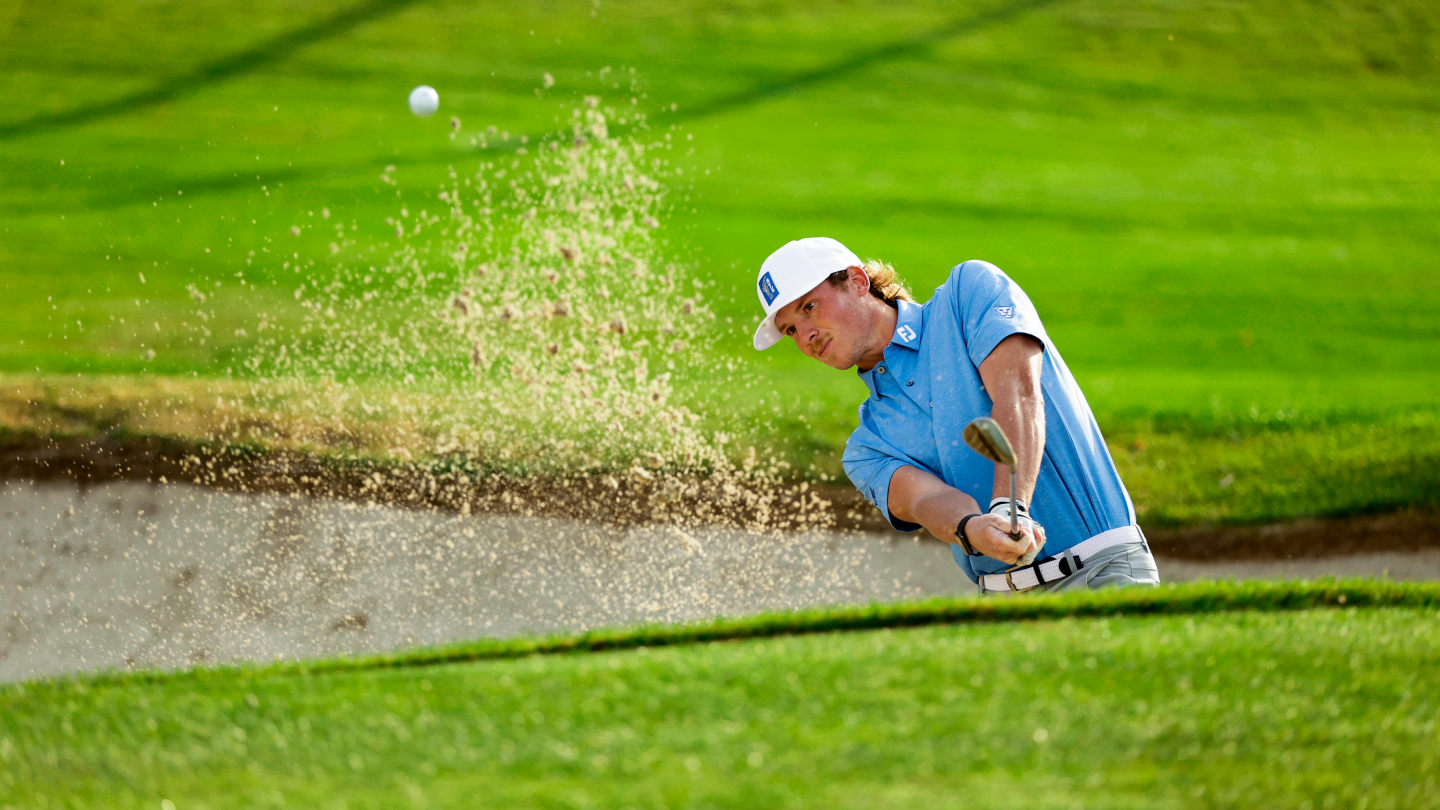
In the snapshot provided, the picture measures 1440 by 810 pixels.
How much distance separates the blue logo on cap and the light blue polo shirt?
0.33 meters

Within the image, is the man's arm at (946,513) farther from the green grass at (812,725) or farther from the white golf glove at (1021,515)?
the green grass at (812,725)

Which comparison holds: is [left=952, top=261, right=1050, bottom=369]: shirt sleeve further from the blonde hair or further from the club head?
the club head

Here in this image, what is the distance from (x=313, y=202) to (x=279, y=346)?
40.9 inches

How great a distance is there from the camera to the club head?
2074mm

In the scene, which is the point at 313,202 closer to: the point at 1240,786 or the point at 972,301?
the point at 972,301

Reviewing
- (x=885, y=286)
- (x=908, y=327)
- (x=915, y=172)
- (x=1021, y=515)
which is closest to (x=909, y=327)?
(x=908, y=327)

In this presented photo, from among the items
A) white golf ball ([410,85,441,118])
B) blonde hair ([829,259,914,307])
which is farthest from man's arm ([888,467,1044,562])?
white golf ball ([410,85,441,118])

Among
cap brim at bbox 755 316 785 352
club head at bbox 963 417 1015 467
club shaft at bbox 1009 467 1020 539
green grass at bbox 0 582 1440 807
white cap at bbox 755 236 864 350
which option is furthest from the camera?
cap brim at bbox 755 316 785 352

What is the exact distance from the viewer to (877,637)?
6.72ft

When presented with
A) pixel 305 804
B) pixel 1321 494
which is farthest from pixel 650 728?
pixel 1321 494

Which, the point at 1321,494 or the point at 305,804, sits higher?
the point at 305,804

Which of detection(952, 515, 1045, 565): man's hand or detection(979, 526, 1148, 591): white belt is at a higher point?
detection(952, 515, 1045, 565): man's hand

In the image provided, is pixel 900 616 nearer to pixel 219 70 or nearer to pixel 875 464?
pixel 875 464

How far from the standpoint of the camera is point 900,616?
2.18m
